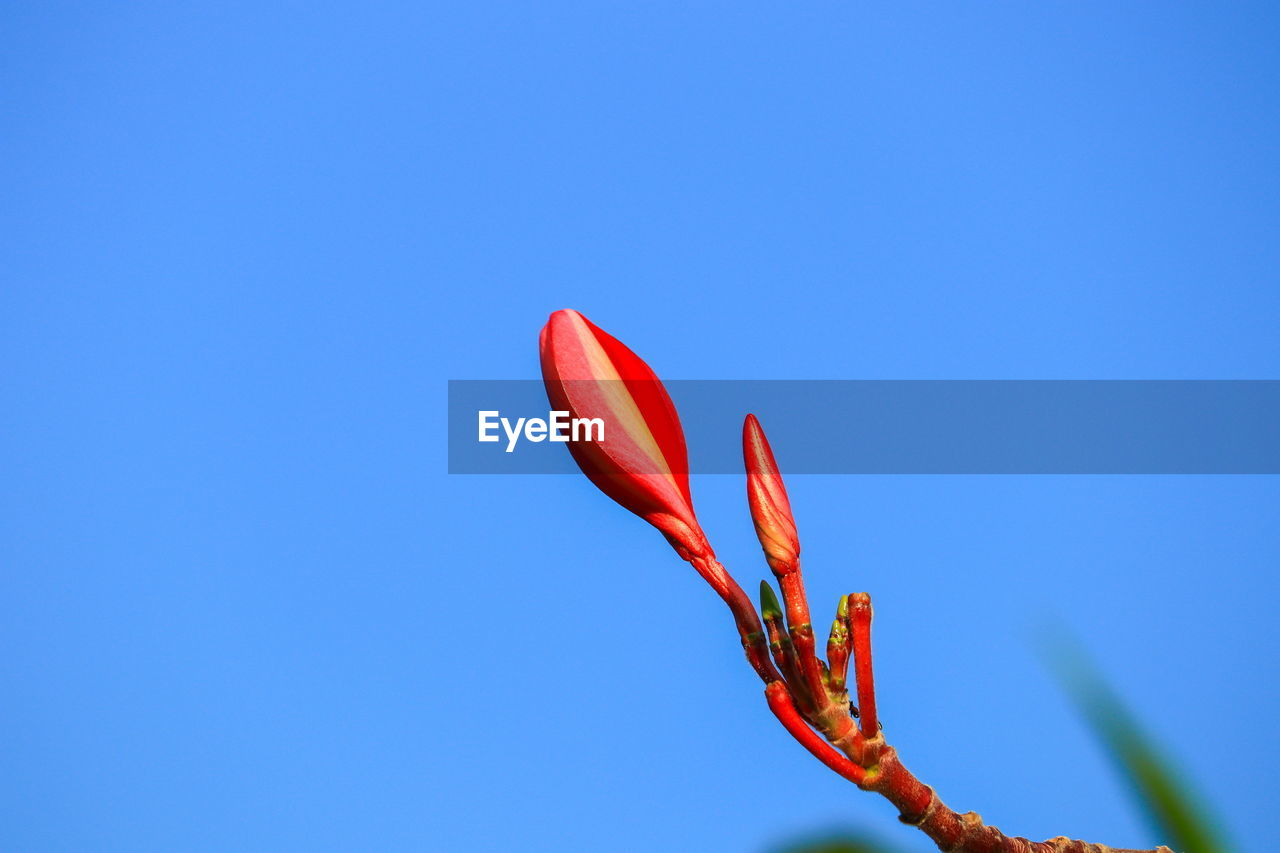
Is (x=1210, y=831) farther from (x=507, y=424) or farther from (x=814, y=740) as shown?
(x=507, y=424)

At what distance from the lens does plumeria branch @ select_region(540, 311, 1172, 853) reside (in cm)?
27

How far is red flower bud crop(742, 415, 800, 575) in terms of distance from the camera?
0.93 feet

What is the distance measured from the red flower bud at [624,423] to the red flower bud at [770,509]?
0.02 metres

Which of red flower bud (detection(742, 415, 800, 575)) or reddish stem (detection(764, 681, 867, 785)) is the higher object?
red flower bud (detection(742, 415, 800, 575))

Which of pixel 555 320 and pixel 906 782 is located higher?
pixel 555 320

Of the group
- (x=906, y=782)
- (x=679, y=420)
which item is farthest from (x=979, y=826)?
(x=679, y=420)

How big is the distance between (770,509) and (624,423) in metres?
0.05

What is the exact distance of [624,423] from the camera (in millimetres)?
278

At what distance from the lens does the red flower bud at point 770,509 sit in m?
0.28

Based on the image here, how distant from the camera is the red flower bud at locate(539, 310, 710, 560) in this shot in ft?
0.90

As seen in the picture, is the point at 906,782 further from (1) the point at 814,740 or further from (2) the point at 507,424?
(2) the point at 507,424

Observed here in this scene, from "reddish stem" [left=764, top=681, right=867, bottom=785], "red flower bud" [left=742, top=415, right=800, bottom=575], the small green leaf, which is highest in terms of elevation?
"red flower bud" [left=742, top=415, right=800, bottom=575]

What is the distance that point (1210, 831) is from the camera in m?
0.28

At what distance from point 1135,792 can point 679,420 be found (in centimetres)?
16
